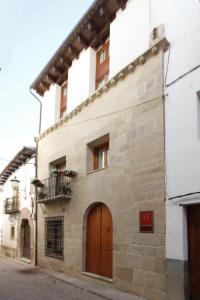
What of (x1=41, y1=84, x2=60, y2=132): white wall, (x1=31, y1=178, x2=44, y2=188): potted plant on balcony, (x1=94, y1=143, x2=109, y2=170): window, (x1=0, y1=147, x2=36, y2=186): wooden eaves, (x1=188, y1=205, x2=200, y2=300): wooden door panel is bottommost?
(x1=188, y1=205, x2=200, y2=300): wooden door panel

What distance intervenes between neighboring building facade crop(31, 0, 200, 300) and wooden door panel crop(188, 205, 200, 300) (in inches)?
1.7

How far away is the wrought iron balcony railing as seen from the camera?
10750 mm

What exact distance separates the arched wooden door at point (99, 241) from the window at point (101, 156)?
1.19 m

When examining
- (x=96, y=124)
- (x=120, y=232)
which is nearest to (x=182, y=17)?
(x=96, y=124)

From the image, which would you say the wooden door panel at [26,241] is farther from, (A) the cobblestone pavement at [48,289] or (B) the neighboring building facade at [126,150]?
(A) the cobblestone pavement at [48,289]

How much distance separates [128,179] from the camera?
8109 mm

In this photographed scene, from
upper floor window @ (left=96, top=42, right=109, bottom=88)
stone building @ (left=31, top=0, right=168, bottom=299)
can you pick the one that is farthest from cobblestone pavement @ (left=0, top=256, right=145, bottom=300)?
upper floor window @ (left=96, top=42, right=109, bottom=88)

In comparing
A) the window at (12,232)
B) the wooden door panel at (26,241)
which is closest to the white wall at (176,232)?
the wooden door panel at (26,241)

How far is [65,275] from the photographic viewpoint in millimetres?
10352

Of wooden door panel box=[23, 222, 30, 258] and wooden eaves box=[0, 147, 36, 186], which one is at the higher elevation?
wooden eaves box=[0, 147, 36, 186]

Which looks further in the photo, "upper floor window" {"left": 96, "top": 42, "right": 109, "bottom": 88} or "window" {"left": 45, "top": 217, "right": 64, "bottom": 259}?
"window" {"left": 45, "top": 217, "right": 64, "bottom": 259}

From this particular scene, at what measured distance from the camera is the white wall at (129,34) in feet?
27.8

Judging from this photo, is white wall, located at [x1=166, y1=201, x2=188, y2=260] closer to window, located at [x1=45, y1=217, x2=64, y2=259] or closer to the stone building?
the stone building

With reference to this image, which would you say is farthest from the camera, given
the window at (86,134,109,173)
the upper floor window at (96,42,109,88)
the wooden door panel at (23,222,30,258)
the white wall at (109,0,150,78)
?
the wooden door panel at (23,222,30,258)
